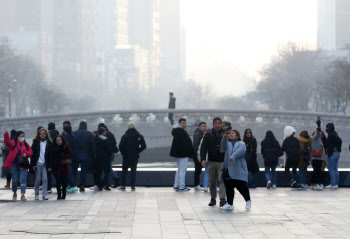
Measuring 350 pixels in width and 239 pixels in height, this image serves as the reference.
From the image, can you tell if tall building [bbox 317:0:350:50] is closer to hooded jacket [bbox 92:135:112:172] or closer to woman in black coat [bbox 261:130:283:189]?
woman in black coat [bbox 261:130:283:189]

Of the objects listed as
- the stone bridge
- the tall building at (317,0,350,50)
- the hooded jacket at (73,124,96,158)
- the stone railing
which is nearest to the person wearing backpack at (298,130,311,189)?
the hooded jacket at (73,124,96,158)

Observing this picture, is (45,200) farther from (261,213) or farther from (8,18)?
(8,18)

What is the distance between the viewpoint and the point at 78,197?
1864 centimetres

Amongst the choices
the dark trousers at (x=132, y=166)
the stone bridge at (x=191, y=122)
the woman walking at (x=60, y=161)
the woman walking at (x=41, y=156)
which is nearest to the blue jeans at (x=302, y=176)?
the dark trousers at (x=132, y=166)

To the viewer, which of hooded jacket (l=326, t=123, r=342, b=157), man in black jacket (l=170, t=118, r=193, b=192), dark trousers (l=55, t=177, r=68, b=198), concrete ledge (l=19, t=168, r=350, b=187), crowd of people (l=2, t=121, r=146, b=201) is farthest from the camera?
concrete ledge (l=19, t=168, r=350, b=187)

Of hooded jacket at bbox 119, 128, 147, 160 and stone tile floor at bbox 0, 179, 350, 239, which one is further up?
hooded jacket at bbox 119, 128, 147, 160

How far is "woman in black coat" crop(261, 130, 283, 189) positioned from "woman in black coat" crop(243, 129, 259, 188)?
12.0 inches

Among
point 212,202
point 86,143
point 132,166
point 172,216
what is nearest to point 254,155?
point 132,166

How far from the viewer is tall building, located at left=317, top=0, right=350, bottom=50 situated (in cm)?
15338

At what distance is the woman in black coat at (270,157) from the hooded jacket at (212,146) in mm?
4131

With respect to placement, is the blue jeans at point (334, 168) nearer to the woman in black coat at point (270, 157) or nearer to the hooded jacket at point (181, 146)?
the woman in black coat at point (270, 157)

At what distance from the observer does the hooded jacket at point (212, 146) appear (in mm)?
17203

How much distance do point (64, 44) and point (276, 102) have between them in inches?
2453

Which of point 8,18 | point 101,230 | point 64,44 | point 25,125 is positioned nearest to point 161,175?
point 101,230
